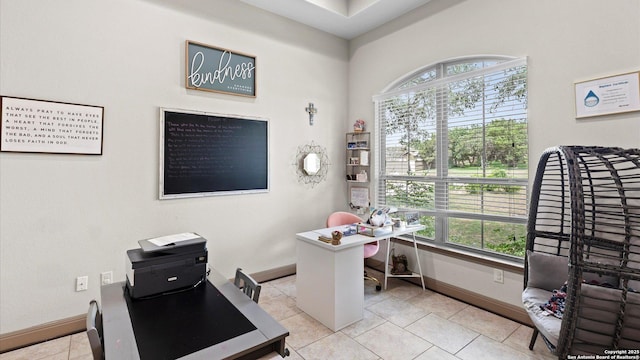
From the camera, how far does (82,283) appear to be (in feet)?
8.21

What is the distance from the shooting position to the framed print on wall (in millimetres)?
2207

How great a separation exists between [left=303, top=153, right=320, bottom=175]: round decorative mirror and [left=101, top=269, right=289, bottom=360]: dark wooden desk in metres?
2.37

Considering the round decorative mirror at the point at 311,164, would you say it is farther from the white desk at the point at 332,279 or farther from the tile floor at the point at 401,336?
the tile floor at the point at 401,336

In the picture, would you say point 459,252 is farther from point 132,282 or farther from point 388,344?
point 132,282

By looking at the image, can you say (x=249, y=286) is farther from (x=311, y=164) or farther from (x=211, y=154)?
(x=311, y=164)

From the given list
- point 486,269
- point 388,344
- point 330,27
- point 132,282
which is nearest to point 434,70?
point 330,27

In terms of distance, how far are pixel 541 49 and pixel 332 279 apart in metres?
2.59

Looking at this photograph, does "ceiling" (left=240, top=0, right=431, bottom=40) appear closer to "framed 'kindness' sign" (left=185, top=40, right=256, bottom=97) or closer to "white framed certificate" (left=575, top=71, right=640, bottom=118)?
"framed 'kindness' sign" (left=185, top=40, right=256, bottom=97)

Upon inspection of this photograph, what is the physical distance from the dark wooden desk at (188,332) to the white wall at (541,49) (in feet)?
7.89

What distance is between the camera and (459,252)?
309cm

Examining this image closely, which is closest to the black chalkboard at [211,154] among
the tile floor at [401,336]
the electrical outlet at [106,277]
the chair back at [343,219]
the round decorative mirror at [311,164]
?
the round decorative mirror at [311,164]

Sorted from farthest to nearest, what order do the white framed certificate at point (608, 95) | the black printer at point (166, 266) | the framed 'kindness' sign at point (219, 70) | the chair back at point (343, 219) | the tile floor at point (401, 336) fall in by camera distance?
the chair back at point (343, 219) < the framed 'kindness' sign at point (219, 70) < the tile floor at point (401, 336) < the white framed certificate at point (608, 95) < the black printer at point (166, 266)

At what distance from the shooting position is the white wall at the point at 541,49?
85.0 inches

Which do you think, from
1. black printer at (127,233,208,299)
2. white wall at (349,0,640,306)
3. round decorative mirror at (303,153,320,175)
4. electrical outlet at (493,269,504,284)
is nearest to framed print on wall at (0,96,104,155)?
black printer at (127,233,208,299)
